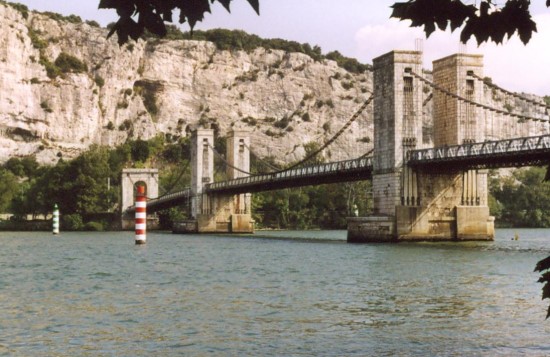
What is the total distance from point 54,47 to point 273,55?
Result: 43.3 meters

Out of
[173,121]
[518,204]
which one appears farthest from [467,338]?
[173,121]

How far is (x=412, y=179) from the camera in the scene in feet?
170

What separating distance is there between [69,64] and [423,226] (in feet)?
339

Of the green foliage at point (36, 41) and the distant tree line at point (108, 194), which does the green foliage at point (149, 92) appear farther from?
the distant tree line at point (108, 194)

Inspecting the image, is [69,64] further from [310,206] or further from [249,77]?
[310,206]

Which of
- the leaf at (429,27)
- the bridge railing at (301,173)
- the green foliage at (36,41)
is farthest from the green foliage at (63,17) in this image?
the leaf at (429,27)

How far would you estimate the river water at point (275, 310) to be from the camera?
510 inches

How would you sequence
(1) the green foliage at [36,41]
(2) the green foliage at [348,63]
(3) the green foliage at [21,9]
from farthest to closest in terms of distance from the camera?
→ (2) the green foliage at [348,63] < (3) the green foliage at [21,9] < (1) the green foliage at [36,41]

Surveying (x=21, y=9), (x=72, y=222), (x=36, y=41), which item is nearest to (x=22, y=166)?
(x=36, y=41)

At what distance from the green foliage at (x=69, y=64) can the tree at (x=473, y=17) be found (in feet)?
459

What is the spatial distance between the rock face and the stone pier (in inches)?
3104

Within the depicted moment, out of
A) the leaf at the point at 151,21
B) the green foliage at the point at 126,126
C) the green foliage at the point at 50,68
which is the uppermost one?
the green foliage at the point at 50,68

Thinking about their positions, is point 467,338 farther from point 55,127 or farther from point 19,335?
point 55,127

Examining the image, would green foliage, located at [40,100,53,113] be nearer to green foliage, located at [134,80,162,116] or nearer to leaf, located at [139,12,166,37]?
green foliage, located at [134,80,162,116]
